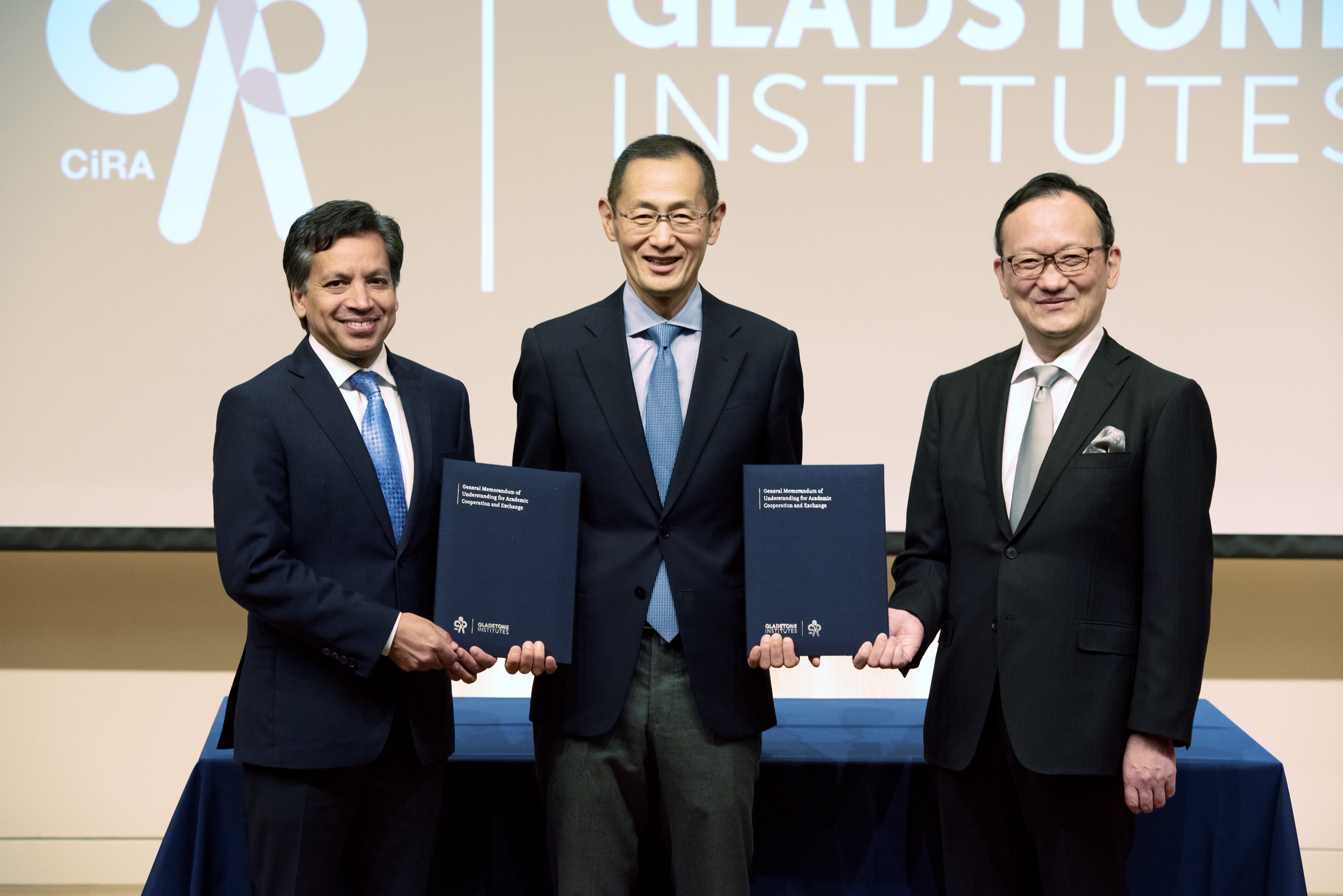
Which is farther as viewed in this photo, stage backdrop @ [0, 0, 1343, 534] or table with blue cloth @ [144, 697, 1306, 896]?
stage backdrop @ [0, 0, 1343, 534]

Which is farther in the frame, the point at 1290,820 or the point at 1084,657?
the point at 1290,820

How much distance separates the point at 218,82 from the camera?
312 centimetres

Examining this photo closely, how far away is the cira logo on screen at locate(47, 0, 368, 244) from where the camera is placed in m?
3.11

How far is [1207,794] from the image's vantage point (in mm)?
2129

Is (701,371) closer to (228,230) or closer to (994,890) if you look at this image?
(994,890)

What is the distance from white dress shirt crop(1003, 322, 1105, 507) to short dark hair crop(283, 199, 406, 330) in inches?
42.0

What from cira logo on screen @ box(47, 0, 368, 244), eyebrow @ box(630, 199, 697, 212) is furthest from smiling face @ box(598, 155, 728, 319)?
cira logo on screen @ box(47, 0, 368, 244)

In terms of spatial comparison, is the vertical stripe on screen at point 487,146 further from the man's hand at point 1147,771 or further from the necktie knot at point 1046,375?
the man's hand at point 1147,771

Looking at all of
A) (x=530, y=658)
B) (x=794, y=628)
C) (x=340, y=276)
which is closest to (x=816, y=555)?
(x=794, y=628)

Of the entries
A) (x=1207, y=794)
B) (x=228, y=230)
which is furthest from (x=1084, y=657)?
(x=228, y=230)

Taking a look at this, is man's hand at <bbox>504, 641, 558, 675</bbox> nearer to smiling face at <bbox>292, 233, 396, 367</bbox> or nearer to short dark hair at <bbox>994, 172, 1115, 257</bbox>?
smiling face at <bbox>292, 233, 396, 367</bbox>

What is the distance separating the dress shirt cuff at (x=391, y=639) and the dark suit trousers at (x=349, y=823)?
127mm

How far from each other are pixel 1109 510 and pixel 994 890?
2.11 ft

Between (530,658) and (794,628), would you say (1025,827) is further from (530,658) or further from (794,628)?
(530,658)
